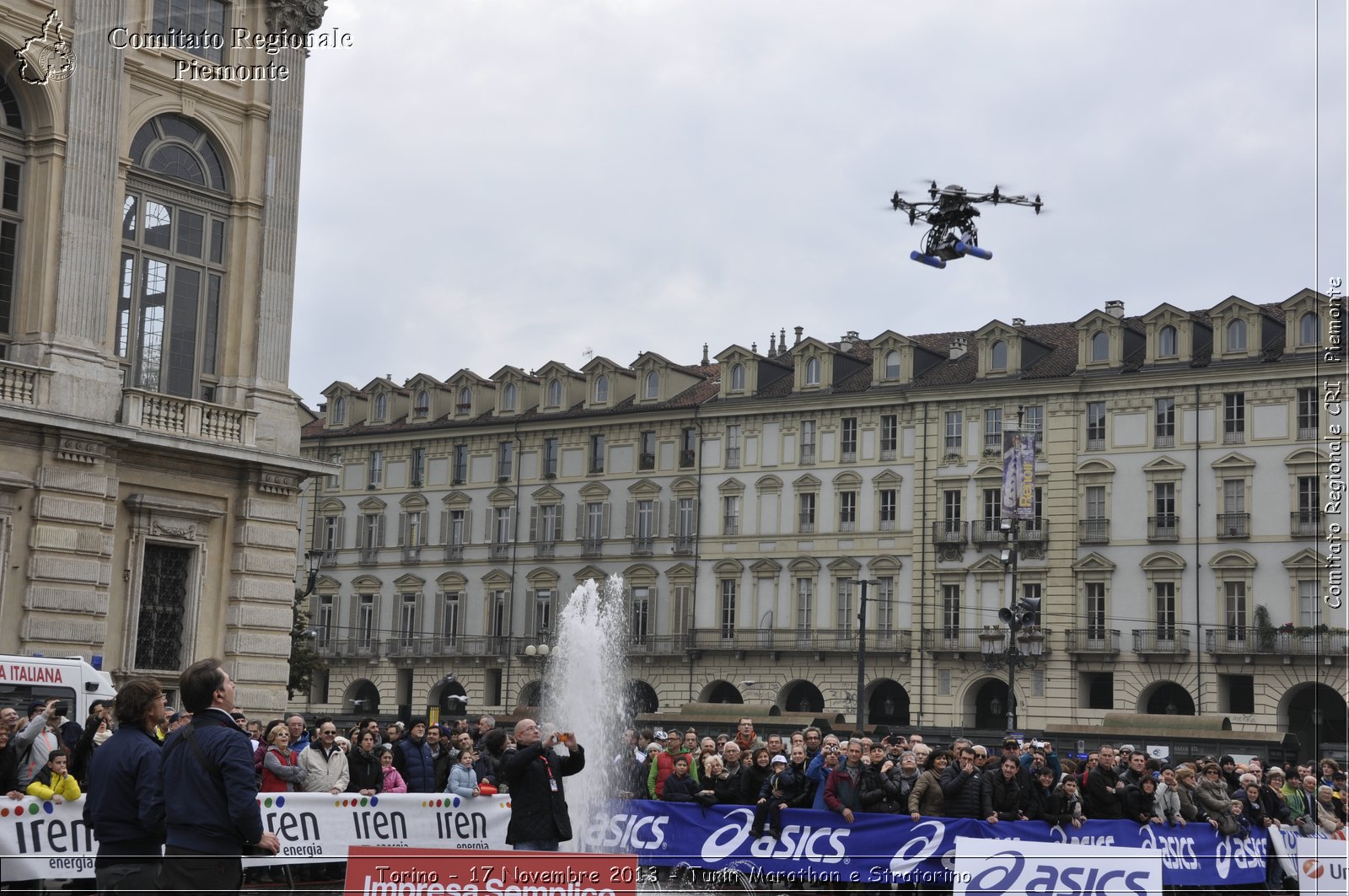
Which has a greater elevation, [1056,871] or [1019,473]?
[1019,473]

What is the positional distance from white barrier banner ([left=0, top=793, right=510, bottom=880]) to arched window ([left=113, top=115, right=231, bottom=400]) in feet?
38.6

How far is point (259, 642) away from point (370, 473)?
58.2 meters

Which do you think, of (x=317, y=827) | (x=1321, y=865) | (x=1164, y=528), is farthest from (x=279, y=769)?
(x=1164, y=528)

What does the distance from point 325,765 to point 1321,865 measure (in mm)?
10727

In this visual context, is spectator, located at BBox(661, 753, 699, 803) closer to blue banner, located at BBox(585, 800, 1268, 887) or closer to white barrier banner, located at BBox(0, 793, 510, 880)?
blue banner, located at BBox(585, 800, 1268, 887)

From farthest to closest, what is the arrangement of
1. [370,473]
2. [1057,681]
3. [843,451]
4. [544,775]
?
[370,473], [843,451], [1057,681], [544,775]

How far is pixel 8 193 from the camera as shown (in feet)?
81.5

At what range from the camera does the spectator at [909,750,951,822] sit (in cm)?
1705

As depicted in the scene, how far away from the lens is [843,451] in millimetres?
71812

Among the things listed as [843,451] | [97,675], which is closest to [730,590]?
[843,451]

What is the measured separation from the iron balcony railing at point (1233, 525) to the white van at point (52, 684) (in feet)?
163

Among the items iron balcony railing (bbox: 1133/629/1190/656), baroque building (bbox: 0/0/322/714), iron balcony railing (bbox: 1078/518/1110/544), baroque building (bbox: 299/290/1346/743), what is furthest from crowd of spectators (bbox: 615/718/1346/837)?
iron balcony railing (bbox: 1078/518/1110/544)

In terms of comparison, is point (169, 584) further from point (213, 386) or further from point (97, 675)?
point (97, 675)

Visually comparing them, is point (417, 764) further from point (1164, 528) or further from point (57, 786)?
point (1164, 528)
